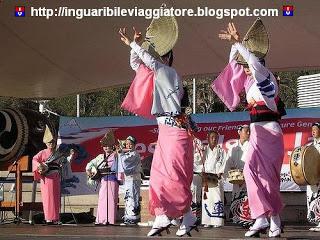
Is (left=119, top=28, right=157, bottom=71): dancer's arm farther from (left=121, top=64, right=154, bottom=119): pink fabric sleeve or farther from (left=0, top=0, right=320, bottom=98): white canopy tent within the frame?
(left=0, top=0, right=320, bottom=98): white canopy tent

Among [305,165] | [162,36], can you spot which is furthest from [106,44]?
[162,36]

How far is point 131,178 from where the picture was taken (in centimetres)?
1091

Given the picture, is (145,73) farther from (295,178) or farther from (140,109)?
→ (295,178)

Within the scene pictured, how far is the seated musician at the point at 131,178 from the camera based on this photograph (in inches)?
422

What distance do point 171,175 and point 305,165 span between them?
7.66ft

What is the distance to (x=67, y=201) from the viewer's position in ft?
41.3

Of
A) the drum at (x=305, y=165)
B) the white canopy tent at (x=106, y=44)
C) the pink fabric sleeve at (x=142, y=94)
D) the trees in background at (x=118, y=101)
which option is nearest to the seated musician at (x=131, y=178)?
the white canopy tent at (x=106, y=44)

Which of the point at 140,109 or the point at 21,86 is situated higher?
the point at 21,86

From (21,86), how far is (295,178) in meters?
5.65

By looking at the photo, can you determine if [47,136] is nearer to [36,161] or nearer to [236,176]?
[36,161]

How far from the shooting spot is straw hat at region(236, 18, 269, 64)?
256 inches

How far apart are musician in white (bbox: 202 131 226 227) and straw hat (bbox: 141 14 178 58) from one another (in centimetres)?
356

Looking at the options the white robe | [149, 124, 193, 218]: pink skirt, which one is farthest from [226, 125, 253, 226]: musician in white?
[149, 124, 193, 218]: pink skirt

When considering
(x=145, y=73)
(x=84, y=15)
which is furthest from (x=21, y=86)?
(x=145, y=73)
